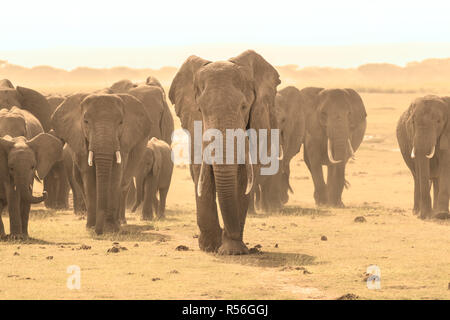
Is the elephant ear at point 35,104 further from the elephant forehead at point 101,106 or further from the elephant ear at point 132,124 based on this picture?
the elephant forehead at point 101,106

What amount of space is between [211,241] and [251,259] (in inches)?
34.3

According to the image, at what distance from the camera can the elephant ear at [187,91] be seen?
1478cm

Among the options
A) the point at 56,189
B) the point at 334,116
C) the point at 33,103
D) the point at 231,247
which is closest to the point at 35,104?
the point at 33,103

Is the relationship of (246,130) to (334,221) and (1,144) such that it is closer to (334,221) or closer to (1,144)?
(1,144)

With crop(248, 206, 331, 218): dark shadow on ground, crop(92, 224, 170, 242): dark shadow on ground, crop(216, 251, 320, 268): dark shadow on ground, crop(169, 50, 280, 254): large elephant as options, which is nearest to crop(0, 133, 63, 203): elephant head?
crop(92, 224, 170, 242): dark shadow on ground

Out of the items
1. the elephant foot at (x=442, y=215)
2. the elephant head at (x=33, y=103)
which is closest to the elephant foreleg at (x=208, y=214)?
A: the elephant foot at (x=442, y=215)

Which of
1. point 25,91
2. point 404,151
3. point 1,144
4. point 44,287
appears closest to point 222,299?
point 44,287

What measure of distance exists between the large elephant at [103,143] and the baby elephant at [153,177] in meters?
1.58

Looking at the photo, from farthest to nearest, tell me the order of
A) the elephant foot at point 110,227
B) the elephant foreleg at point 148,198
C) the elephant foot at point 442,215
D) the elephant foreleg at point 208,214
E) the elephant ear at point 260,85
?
1. the elephant foot at point 442,215
2. the elephant foreleg at point 148,198
3. the elephant foot at point 110,227
4. the elephant ear at point 260,85
5. the elephant foreleg at point 208,214

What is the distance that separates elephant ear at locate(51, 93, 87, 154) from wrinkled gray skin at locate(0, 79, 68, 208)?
5.26 m

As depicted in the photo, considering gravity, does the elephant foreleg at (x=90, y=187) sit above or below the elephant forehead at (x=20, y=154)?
below

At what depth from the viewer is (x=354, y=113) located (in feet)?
85.7

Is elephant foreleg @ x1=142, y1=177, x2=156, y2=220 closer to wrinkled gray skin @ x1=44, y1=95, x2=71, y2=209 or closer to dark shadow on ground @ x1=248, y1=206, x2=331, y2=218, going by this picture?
dark shadow on ground @ x1=248, y1=206, x2=331, y2=218

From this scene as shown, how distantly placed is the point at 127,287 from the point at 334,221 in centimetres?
901
